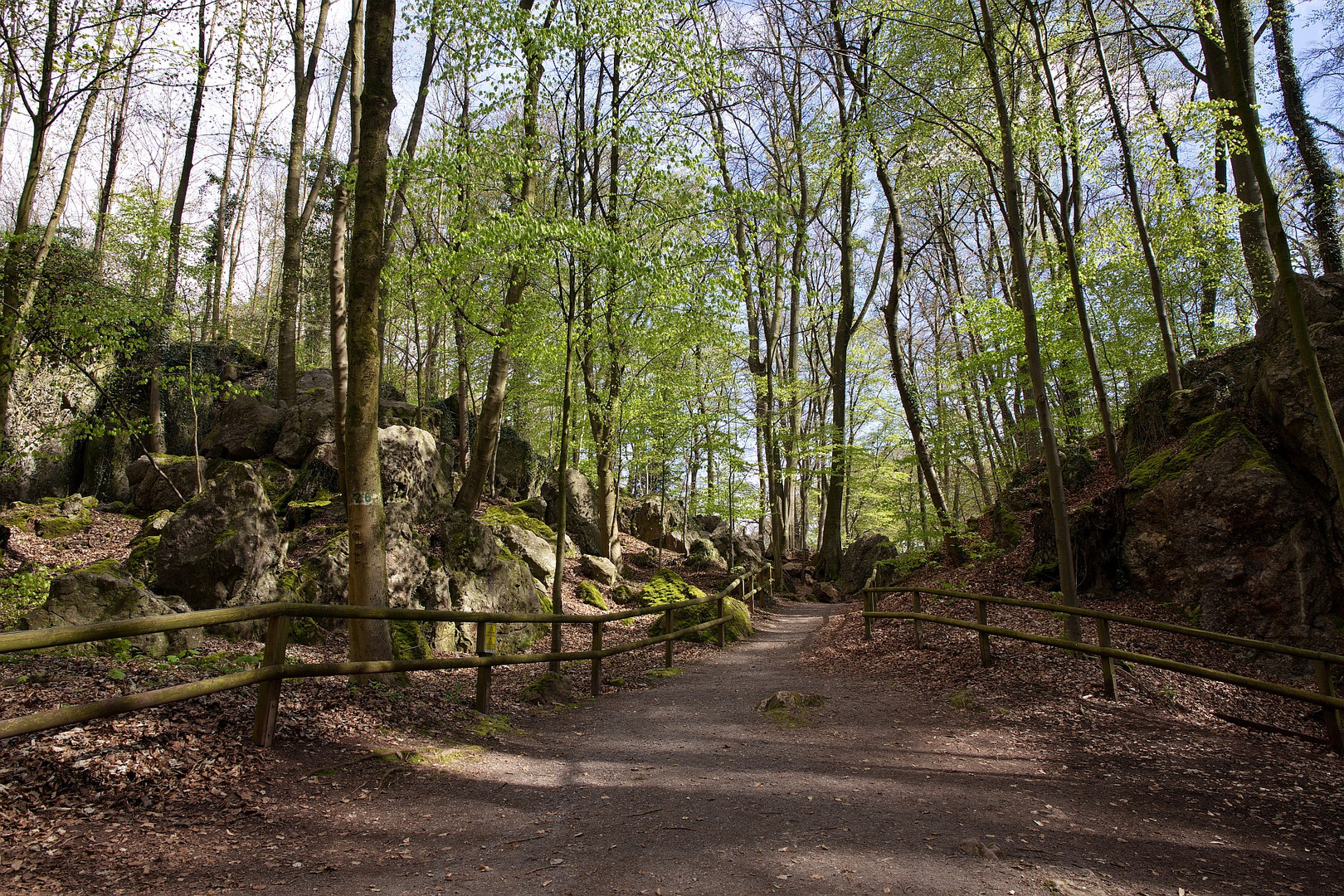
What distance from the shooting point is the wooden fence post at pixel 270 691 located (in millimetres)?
4094

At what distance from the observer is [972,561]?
535 inches

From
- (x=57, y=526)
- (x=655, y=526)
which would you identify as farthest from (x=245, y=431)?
(x=655, y=526)

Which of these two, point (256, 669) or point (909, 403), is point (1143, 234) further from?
point (256, 669)

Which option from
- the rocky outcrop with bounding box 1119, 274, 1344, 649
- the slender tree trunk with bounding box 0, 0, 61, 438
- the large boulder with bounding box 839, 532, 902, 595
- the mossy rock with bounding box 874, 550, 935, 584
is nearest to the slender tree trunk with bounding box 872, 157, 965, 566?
the mossy rock with bounding box 874, 550, 935, 584

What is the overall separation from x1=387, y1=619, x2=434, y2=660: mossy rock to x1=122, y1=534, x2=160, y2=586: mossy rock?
3.08 metres

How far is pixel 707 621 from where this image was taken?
40.4 ft

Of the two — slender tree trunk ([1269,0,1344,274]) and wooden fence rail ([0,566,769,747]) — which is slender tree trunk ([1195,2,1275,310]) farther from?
wooden fence rail ([0,566,769,747])

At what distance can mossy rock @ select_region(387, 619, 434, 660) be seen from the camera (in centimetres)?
775

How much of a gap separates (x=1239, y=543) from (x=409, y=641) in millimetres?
11319

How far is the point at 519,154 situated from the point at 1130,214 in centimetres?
1181

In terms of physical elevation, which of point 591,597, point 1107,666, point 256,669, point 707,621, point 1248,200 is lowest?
point 707,621

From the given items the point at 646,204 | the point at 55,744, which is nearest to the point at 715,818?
the point at 55,744

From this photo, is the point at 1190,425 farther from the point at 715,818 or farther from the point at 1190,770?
the point at 715,818

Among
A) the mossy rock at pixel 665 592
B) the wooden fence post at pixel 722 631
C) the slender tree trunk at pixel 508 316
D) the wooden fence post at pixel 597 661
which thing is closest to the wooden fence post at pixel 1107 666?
the wooden fence post at pixel 597 661
